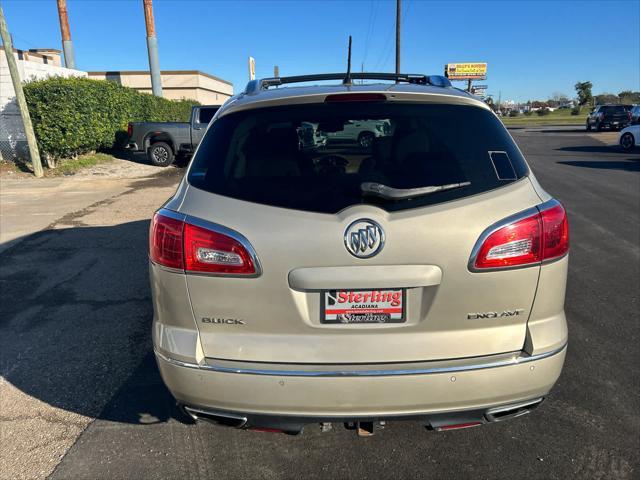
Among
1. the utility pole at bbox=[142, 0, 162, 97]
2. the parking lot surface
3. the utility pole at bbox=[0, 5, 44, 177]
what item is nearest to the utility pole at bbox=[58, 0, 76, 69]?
the utility pole at bbox=[142, 0, 162, 97]

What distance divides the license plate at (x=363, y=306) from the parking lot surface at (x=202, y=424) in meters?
0.96

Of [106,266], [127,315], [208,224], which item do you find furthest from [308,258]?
[106,266]

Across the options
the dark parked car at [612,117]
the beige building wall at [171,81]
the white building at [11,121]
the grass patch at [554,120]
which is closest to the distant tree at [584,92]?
the grass patch at [554,120]

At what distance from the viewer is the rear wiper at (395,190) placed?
1.99 m

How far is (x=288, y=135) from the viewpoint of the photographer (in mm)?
2396

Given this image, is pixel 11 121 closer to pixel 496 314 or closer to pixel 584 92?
pixel 496 314

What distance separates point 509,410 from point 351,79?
2.18 meters

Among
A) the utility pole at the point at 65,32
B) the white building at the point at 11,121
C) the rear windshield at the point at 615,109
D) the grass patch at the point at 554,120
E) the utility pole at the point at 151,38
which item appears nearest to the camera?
the white building at the point at 11,121

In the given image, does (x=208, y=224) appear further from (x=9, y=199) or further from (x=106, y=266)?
(x=9, y=199)

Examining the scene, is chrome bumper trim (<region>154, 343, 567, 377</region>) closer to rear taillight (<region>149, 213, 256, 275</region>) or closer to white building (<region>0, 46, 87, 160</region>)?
rear taillight (<region>149, 213, 256, 275</region>)

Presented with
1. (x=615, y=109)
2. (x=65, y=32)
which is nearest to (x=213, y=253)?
(x=65, y=32)

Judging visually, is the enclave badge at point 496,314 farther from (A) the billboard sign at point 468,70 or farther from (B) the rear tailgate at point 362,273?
(A) the billboard sign at point 468,70

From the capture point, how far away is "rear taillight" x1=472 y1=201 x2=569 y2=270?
2.00 metres

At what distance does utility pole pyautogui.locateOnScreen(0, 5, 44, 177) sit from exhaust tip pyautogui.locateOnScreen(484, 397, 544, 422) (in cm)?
1434
